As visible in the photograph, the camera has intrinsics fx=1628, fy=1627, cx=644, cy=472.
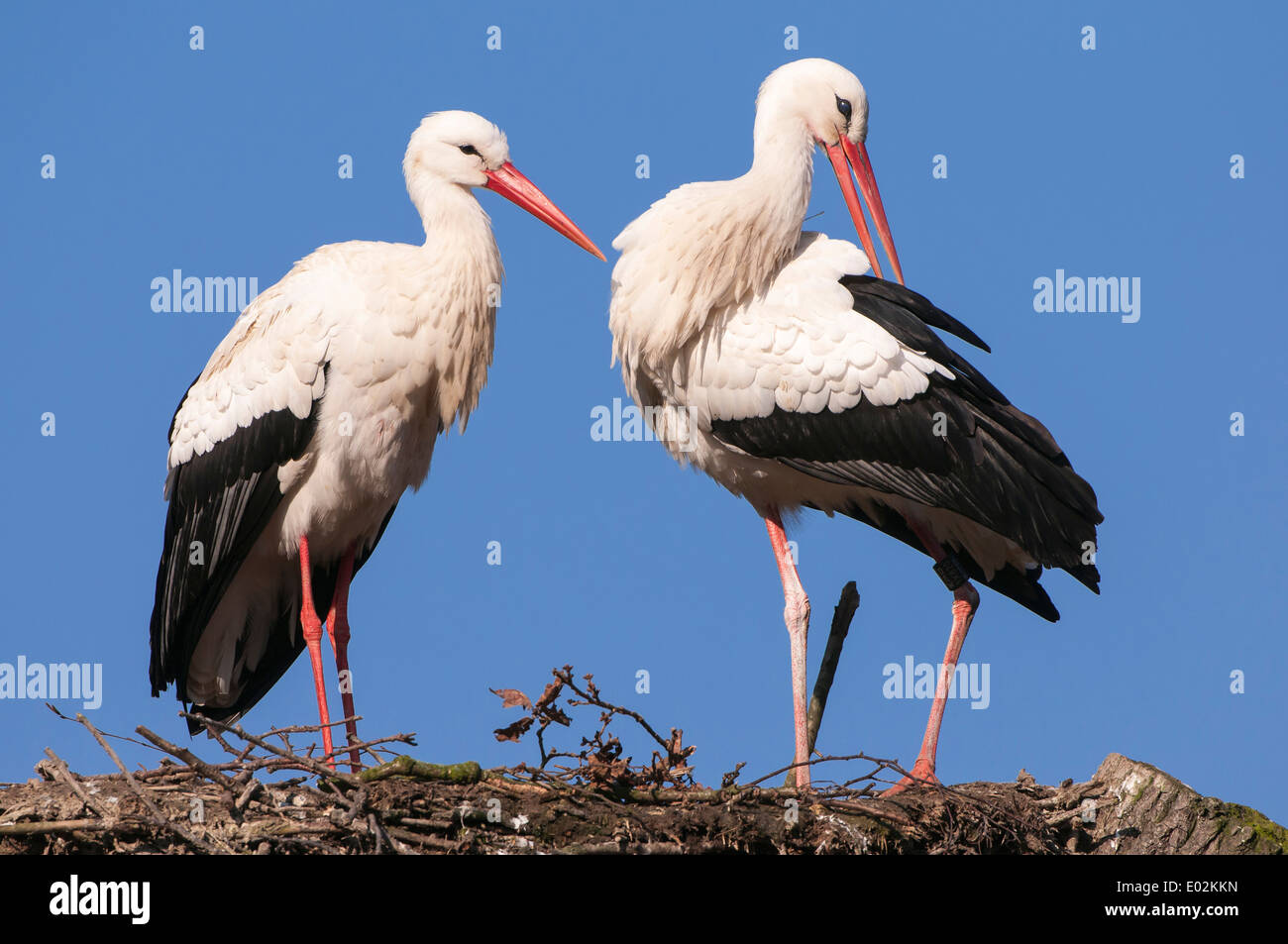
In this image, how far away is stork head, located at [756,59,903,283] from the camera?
279 inches

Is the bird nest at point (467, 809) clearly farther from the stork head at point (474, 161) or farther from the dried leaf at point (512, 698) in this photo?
the stork head at point (474, 161)

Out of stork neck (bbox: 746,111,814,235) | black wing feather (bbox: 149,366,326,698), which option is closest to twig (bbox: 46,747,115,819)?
black wing feather (bbox: 149,366,326,698)

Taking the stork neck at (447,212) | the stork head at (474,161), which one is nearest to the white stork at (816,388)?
the stork head at (474,161)

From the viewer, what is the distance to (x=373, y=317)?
688cm

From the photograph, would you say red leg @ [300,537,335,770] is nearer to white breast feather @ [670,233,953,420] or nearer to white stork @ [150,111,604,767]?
white stork @ [150,111,604,767]

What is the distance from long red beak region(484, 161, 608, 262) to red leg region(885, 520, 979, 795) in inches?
78.8

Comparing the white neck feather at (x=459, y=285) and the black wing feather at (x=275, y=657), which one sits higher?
the white neck feather at (x=459, y=285)

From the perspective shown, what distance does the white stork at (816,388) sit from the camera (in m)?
6.55

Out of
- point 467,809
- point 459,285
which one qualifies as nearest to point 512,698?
point 467,809

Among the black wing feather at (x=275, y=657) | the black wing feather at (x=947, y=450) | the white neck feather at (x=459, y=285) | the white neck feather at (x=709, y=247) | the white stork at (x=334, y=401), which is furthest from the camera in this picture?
the black wing feather at (x=275, y=657)

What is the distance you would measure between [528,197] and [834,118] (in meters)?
1.40
